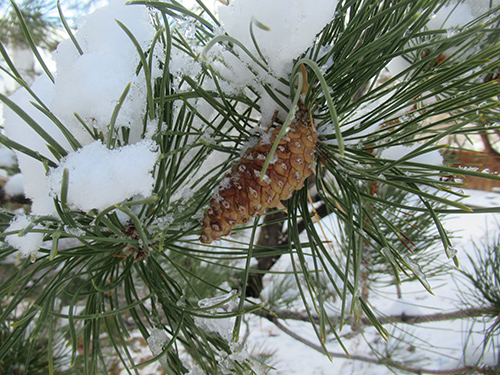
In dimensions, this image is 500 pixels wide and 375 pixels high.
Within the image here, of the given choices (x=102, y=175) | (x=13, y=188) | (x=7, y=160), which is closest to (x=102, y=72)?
(x=102, y=175)

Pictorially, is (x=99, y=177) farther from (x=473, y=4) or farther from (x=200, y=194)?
(x=473, y=4)

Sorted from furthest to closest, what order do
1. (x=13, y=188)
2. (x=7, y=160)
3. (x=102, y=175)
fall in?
1. (x=7, y=160)
2. (x=13, y=188)
3. (x=102, y=175)

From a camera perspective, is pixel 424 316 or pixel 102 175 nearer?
pixel 102 175

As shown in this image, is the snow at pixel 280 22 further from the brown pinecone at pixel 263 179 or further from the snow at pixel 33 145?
the snow at pixel 33 145

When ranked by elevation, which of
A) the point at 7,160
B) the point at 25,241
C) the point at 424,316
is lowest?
the point at 424,316

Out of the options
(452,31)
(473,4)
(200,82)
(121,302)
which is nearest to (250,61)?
(200,82)

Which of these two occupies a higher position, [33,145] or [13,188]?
[13,188]

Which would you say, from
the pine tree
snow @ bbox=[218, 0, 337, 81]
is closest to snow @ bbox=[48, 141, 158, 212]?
the pine tree

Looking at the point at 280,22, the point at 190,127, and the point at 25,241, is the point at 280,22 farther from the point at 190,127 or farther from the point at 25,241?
the point at 25,241
